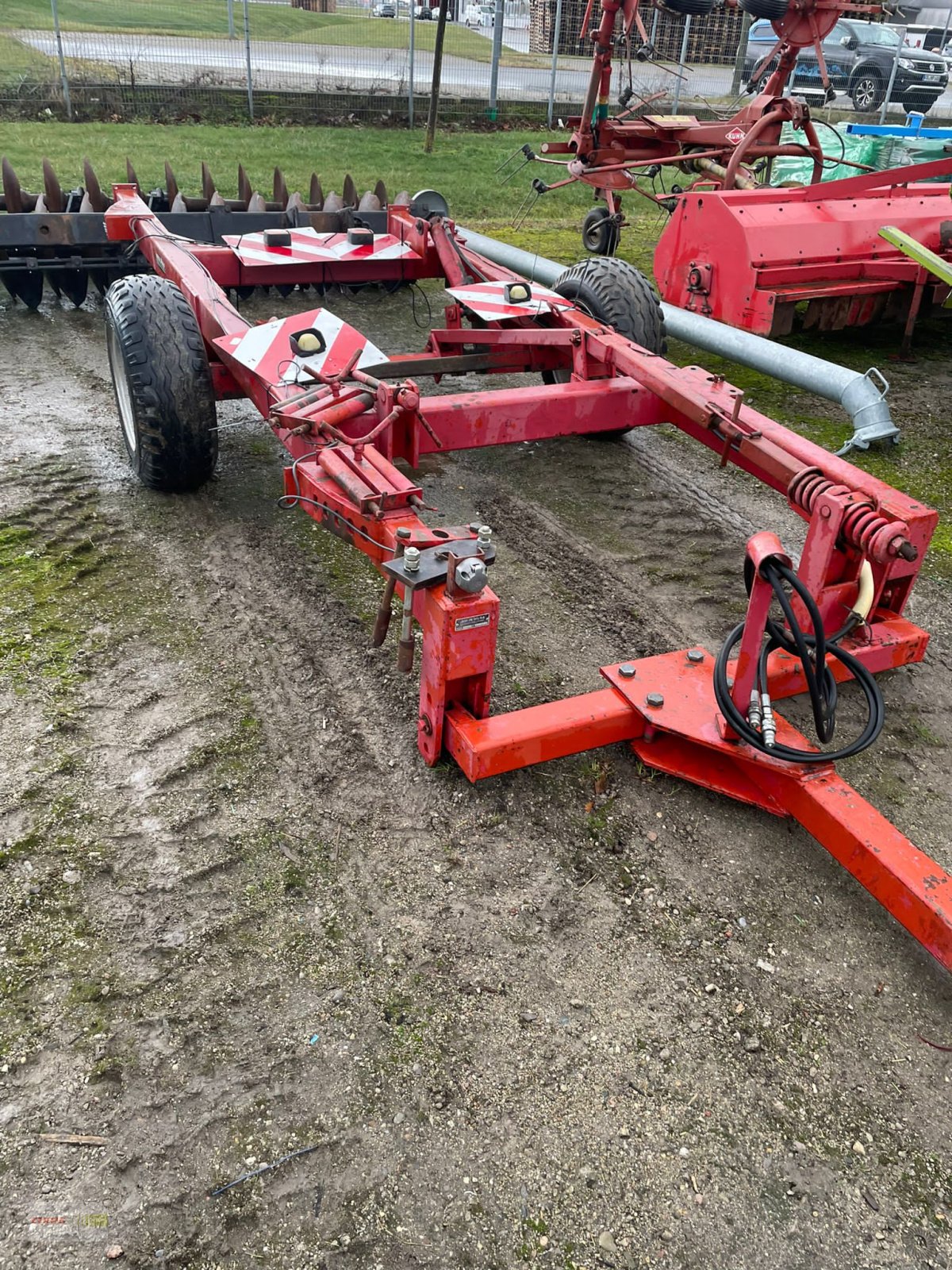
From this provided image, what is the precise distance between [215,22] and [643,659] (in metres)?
19.1

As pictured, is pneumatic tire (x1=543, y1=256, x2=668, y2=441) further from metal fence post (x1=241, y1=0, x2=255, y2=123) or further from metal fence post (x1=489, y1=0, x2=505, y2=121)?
metal fence post (x1=489, y1=0, x2=505, y2=121)

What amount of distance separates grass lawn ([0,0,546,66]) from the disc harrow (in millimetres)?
12571

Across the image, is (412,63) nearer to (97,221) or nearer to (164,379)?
(97,221)

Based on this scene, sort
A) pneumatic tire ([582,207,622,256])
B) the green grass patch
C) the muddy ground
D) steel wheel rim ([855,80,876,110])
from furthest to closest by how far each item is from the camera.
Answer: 1. steel wheel rim ([855,80,876,110])
2. the green grass patch
3. pneumatic tire ([582,207,622,256])
4. the muddy ground

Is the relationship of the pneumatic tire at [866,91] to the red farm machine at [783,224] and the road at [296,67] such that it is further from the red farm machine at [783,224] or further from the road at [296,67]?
the red farm machine at [783,224]

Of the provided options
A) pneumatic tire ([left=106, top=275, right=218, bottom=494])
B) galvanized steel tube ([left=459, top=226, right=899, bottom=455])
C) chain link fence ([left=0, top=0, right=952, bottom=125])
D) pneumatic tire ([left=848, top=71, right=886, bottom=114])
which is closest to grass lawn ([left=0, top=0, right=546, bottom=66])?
chain link fence ([left=0, top=0, right=952, bottom=125])

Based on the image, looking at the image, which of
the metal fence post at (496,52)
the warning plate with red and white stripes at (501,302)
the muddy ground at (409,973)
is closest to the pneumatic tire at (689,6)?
the warning plate with red and white stripes at (501,302)

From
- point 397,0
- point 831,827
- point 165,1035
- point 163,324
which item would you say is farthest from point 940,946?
point 397,0

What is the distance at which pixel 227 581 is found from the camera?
413cm

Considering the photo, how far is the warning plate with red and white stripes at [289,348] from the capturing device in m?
4.02

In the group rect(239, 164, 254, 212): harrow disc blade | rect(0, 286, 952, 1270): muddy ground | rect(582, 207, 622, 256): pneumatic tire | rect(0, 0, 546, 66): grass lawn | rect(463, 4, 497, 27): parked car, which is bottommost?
rect(0, 286, 952, 1270): muddy ground

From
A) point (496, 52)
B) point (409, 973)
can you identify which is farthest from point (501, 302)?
point (496, 52)

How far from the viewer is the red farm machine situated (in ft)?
21.6

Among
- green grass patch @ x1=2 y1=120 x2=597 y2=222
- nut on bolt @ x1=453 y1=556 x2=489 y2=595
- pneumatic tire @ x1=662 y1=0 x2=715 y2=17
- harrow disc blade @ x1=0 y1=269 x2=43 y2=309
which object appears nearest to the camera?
nut on bolt @ x1=453 y1=556 x2=489 y2=595
